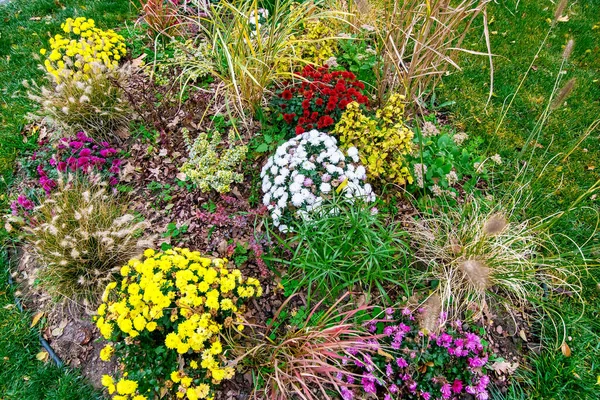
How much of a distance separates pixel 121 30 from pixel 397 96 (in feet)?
11.7

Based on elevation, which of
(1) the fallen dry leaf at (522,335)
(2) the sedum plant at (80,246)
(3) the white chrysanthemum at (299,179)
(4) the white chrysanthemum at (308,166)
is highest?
(4) the white chrysanthemum at (308,166)

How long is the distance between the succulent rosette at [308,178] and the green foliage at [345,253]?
112 millimetres

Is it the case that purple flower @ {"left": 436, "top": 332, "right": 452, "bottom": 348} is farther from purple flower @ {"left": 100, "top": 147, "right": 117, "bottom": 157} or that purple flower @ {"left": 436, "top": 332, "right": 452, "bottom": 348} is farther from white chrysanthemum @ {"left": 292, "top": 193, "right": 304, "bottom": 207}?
purple flower @ {"left": 100, "top": 147, "right": 117, "bottom": 157}

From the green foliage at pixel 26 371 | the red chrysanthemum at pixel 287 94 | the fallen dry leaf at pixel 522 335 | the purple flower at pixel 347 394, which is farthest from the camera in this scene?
the red chrysanthemum at pixel 287 94

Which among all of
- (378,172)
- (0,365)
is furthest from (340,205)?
(0,365)

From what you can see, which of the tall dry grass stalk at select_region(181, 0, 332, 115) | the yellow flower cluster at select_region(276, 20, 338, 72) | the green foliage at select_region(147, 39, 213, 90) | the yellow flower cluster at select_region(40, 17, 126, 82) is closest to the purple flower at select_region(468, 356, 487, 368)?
the tall dry grass stalk at select_region(181, 0, 332, 115)

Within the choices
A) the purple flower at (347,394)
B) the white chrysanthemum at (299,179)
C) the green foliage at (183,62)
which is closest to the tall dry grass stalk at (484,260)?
the purple flower at (347,394)

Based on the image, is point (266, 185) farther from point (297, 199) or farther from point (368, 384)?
point (368, 384)

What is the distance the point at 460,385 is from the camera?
91.7 inches

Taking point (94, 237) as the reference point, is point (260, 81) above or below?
above

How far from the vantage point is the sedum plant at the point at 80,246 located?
2.75 meters

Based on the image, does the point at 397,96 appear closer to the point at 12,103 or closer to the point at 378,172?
the point at 378,172

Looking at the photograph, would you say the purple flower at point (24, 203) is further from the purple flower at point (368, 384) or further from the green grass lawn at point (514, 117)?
the purple flower at point (368, 384)

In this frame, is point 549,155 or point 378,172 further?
point 549,155
